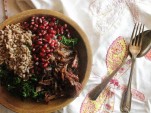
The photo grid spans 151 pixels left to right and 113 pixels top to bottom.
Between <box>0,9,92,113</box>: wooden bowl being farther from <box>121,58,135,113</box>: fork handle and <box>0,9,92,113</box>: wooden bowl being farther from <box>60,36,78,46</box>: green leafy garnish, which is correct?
<box>121,58,135,113</box>: fork handle

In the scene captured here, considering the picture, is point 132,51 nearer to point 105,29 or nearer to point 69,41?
point 105,29

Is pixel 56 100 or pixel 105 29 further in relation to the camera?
pixel 105 29

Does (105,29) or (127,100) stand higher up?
(105,29)

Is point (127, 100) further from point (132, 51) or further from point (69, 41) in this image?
point (69, 41)

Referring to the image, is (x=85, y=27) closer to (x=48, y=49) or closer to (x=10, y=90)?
(x=48, y=49)

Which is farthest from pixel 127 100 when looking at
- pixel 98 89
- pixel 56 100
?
pixel 56 100

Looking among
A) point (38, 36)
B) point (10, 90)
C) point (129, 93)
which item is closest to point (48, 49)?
point (38, 36)

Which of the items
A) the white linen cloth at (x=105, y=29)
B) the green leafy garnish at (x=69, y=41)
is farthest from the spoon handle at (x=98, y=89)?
the green leafy garnish at (x=69, y=41)

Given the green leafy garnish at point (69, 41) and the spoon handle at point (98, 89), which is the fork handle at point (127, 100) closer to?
the spoon handle at point (98, 89)
